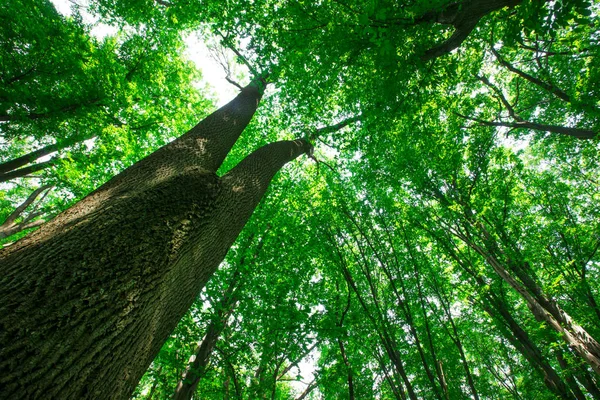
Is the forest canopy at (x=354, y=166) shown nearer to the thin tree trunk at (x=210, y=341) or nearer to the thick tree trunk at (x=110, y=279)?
the thin tree trunk at (x=210, y=341)

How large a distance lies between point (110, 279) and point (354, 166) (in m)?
7.33

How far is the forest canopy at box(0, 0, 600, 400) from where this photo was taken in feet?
13.8

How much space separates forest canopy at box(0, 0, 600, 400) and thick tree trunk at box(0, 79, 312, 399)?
2571 mm

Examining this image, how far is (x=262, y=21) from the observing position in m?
5.50

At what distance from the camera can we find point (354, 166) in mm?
8141

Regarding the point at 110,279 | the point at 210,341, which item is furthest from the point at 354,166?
the point at 110,279

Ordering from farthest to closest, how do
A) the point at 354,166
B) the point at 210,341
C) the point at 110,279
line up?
the point at 354,166 → the point at 210,341 → the point at 110,279

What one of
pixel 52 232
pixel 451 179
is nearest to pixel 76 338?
pixel 52 232

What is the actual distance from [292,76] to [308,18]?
66.8 inches

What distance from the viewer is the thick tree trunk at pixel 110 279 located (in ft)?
4.02

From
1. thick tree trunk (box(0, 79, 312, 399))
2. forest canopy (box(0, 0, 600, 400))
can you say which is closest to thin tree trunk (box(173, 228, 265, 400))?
forest canopy (box(0, 0, 600, 400))

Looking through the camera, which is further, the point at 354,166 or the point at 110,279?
the point at 354,166

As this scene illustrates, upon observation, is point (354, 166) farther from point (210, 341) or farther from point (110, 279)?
point (110, 279)

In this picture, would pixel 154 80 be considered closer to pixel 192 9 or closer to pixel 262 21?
pixel 192 9
